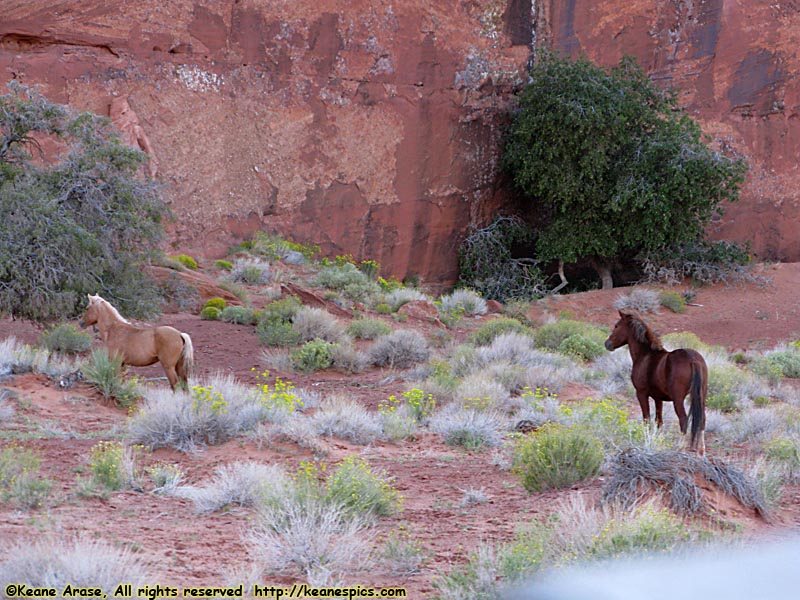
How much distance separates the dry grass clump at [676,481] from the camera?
6.71m

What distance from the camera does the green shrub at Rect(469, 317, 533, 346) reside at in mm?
20844

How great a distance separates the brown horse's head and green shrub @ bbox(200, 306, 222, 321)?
1147 centimetres

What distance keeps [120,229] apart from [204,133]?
1153 centimetres

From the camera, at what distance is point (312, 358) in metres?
17.0

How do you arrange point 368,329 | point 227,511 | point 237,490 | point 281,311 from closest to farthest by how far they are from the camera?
point 227,511
point 237,490
point 368,329
point 281,311

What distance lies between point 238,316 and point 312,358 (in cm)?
386

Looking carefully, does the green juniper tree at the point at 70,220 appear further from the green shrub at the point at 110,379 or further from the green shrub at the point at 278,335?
the green shrub at the point at 278,335

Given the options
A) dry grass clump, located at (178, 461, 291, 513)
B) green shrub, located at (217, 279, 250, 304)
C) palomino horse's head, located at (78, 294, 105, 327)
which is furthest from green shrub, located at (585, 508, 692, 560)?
green shrub, located at (217, 279, 250, 304)

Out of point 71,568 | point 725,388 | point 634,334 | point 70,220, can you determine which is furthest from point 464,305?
point 71,568

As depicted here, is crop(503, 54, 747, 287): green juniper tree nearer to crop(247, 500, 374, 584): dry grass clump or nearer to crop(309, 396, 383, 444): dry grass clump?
crop(309, 396, 383, 444): dry grass clump

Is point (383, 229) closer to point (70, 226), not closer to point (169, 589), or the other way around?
point (70, 226)

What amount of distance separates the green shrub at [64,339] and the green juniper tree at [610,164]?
18004mm

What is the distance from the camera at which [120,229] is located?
52.0ft

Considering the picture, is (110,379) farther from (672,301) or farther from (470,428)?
(672,301)
